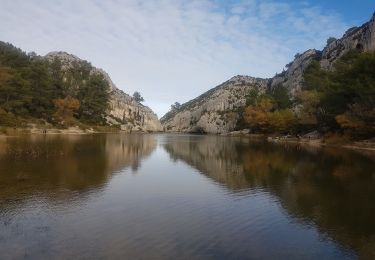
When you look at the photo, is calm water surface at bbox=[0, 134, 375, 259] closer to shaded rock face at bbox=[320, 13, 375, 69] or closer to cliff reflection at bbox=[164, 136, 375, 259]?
cliff reflection at bbox=[164, 136, 375, 259]

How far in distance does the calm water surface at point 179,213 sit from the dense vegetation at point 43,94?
68.6 metres

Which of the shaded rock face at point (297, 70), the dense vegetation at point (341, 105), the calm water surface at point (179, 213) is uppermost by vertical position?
the shaded rock face at point (297, 70)

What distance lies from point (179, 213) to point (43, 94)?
10702 centimetres

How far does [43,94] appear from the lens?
116 metres

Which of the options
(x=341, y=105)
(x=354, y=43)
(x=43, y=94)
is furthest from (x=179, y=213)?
(x=354, y=43)

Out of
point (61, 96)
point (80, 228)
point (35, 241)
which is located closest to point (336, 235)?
point (80, 228)

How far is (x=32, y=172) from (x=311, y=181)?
23373 millimetres

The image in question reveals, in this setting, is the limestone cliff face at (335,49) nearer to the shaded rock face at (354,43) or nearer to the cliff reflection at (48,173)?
the shaded rock face at (354,43)

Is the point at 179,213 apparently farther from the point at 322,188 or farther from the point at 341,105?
the point at 341,105

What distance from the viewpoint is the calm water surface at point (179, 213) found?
14.3 m

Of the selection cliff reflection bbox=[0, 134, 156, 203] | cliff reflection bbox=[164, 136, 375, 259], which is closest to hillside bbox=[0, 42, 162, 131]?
cliff reflection bbox=[0, 134, 156, 203]

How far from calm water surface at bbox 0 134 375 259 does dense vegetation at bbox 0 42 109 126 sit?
68.6 metres

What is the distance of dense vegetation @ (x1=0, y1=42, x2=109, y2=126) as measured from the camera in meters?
97.1

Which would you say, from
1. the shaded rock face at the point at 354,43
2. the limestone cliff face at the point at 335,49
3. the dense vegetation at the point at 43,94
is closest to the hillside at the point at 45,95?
the dense vegetation at the point at 43,94
